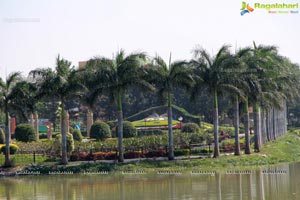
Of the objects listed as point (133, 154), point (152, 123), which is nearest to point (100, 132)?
point (152, 123)

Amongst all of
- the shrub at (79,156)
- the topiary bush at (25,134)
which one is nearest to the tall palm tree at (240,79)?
the shrub at (79,156)

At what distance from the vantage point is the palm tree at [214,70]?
116 feet

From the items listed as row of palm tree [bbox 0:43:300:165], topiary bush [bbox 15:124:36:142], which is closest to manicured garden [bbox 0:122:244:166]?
row of palm tree [bbox 0:43:300:165]

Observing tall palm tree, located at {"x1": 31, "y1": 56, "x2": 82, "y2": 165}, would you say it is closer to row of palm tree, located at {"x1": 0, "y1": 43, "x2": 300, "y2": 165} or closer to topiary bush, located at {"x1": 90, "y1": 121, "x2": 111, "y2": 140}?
row of palm tree, located at {"x1": 0, "y1": 43, "x2": 300, "y2": 165}

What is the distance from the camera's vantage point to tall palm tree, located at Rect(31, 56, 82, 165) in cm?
3506

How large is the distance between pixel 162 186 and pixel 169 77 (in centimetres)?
1119

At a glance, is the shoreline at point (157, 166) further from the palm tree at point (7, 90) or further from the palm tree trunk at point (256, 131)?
the palm tree trunk at point (256, 131)

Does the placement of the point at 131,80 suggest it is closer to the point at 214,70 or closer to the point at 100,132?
the point at 214,70

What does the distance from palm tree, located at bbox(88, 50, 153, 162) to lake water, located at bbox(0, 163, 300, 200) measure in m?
5.89

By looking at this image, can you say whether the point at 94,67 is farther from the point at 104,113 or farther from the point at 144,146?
the point at 104,113

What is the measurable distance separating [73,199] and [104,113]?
6315 cm

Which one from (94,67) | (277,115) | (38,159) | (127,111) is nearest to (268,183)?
(94,67)

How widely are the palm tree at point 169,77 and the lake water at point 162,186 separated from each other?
6027 millimetres

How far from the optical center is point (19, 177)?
32.9m
